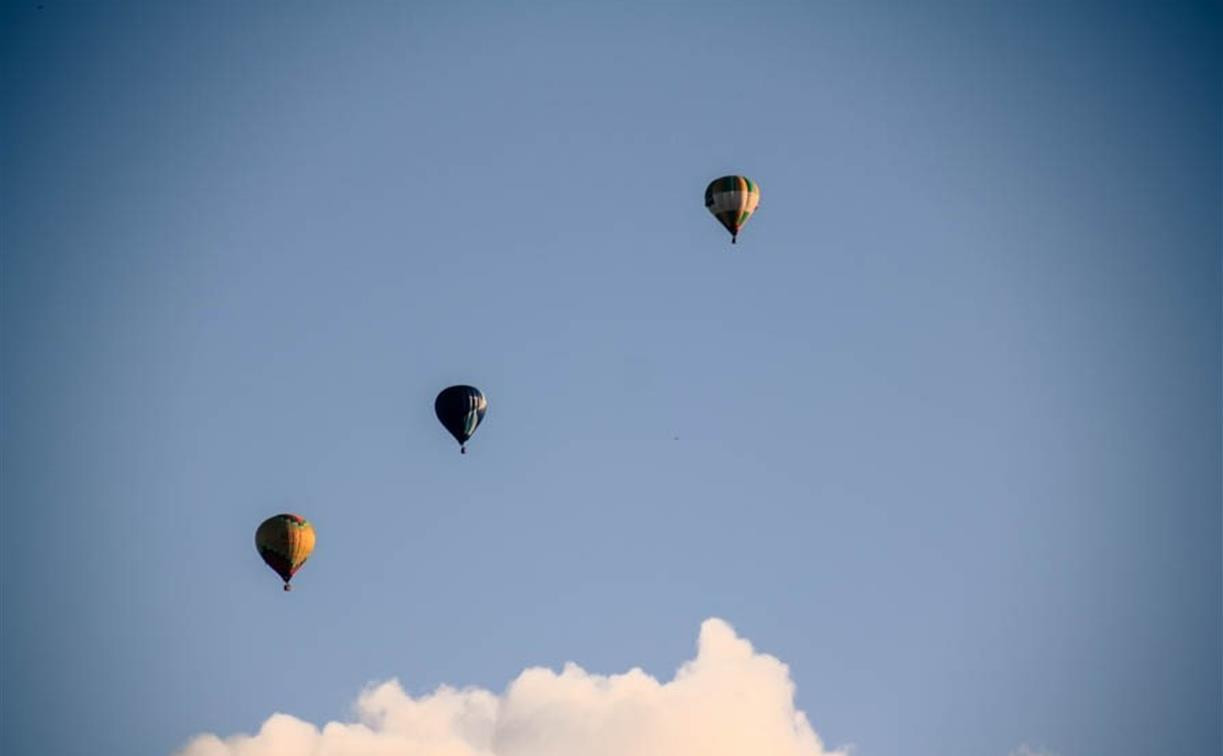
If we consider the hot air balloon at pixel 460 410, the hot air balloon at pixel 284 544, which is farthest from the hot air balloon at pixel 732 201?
A: the hot air balloon at pixel 284 544

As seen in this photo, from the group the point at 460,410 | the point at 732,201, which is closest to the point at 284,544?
the point at 460,410

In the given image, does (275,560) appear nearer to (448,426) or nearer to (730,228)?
(448,426)

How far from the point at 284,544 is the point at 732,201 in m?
21.9

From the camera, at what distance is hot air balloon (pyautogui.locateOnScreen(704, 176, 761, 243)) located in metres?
77.4

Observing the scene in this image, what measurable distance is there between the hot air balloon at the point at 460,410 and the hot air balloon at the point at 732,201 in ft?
39.7

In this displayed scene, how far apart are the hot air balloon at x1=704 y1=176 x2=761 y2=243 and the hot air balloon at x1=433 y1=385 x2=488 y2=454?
39.7 feet

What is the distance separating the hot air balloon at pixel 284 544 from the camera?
7281 cm

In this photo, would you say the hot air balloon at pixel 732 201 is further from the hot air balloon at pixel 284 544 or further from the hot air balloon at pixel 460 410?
the hot air balloon at pixel 284 544

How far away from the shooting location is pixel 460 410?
74.4m

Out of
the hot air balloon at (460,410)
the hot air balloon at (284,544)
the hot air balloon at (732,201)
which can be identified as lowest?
the hot air balloon at (284,544)

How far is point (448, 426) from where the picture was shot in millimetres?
74688

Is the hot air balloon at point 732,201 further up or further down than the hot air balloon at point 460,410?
further up

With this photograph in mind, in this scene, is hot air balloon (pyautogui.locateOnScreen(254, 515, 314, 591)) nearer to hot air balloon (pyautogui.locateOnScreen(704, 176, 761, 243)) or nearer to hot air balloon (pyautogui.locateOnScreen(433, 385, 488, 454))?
hot air balloon (pyautogui.locateOnScreen(433, 385, 488, 454))

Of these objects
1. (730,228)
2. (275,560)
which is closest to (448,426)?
(275,560)
